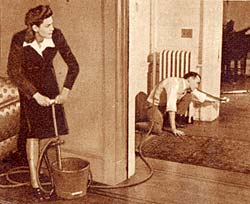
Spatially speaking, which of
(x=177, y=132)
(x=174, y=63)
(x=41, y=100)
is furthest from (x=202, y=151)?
(x=41, y=100)

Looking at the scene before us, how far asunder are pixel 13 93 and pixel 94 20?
1104mm

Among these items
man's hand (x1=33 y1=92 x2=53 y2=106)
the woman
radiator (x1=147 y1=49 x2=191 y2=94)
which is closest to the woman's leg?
the woman

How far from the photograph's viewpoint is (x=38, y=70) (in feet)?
14.8

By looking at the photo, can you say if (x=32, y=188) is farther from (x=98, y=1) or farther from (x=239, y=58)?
(x=239, y=58)

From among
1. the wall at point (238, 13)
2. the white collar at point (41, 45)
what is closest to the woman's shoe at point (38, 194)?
A: the white collar at point (41, 45)

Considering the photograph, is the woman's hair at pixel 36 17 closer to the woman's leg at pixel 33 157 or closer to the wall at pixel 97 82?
the wall at pixel 97 82

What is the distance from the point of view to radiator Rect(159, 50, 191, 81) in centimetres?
654

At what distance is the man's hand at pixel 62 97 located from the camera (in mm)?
4594

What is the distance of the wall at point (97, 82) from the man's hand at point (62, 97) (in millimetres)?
47

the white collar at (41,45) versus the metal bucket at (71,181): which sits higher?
the white collar at (41,45)

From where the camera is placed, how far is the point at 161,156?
5.29m

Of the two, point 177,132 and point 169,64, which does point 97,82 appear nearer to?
point 177,132

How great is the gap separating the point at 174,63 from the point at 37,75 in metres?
2.48

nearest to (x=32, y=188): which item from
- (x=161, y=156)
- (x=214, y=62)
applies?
(x=161, y=156)
